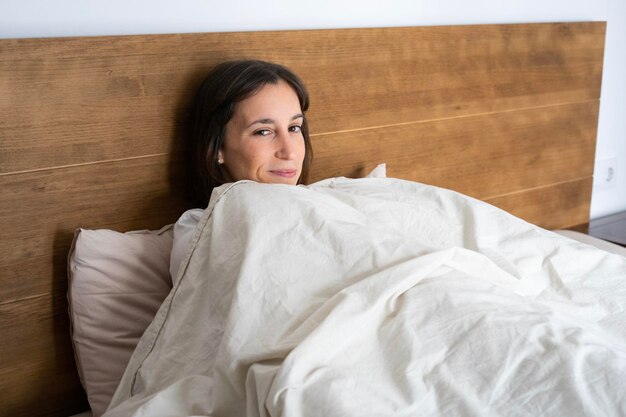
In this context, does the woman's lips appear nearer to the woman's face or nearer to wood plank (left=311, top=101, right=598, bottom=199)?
the woman's face

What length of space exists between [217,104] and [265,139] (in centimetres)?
11

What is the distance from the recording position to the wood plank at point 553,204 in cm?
198

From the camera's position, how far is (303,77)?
151 cm

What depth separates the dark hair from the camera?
134cm

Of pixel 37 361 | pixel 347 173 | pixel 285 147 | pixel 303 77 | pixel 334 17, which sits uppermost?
pixel 334 17

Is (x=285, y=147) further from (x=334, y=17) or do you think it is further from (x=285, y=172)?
(x=334, y=17)

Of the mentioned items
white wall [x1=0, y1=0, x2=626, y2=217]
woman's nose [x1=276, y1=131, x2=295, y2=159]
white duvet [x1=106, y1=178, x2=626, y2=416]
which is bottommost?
white duvet [x1=106, y1=178, x2=626, y2=416]

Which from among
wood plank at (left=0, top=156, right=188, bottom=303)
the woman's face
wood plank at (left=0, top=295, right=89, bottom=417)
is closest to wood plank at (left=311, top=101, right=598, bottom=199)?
the woman's face

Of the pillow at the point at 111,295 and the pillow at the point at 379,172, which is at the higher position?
the pillow at the point at 379,172

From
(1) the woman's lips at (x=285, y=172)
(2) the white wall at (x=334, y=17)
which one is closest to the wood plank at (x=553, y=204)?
(2) the white wall at (x=334, y=17)

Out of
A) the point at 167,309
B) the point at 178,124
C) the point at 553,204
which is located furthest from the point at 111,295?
the point at 553,204

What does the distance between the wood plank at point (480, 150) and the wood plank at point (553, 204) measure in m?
0.02

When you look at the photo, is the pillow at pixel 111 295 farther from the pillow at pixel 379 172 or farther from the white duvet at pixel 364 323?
the pillow at pixel 379 172

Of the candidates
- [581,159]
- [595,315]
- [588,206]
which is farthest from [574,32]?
[595,315]
